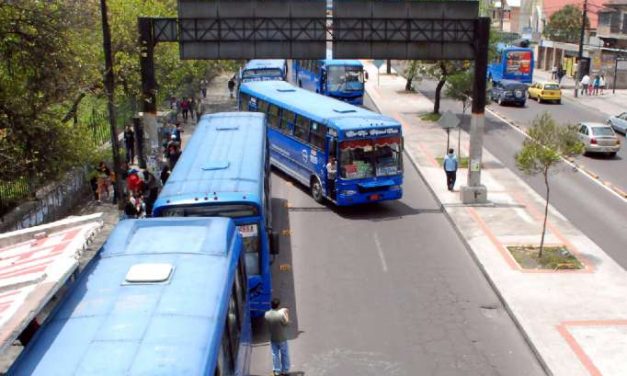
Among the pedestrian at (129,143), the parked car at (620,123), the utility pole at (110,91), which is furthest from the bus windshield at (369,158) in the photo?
the parked car at (620,123)

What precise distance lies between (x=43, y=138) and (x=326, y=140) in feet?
28.3

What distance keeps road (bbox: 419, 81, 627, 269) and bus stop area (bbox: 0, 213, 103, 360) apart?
13742mm

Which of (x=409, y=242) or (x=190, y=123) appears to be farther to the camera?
(x=190, y=123)

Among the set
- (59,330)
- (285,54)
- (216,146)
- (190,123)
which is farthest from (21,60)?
(190,123)

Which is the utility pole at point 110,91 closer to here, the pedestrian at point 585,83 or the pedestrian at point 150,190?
the pedestrian at point 150,190

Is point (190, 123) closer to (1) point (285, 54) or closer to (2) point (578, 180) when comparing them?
(1) point (285, 54)

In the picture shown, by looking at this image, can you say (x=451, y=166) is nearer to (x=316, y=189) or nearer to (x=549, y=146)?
(x=316, y=189)

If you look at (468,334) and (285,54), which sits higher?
(285,54)

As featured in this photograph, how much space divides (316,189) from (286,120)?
342 centimetres

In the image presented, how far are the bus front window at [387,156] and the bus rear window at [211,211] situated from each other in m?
9.11

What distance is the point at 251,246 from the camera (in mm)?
13492

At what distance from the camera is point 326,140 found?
2216 centimetres

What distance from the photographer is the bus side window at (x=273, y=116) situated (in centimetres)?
2666

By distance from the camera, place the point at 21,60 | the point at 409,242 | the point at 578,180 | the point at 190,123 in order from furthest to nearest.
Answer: the point at 190,123, the point at 578,180, the point at 409,242, the point at 21,60
